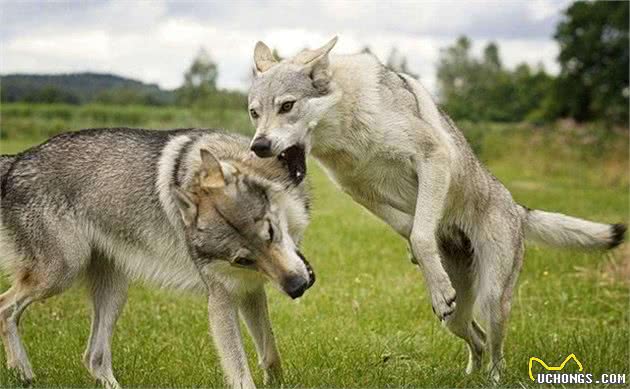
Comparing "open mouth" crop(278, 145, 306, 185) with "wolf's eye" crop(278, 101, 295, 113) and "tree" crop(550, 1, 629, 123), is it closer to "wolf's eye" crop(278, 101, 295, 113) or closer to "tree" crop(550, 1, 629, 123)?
"wolf's eye" crop(278, 101, 295, 113)

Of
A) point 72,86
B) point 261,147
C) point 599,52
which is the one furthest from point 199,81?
point 599,52

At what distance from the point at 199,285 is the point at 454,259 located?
1.93m

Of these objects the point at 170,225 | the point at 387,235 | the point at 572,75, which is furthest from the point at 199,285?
the point at 572,75

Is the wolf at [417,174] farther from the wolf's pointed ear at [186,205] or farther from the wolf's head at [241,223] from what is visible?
the wolf's pointed ear at [186,205]

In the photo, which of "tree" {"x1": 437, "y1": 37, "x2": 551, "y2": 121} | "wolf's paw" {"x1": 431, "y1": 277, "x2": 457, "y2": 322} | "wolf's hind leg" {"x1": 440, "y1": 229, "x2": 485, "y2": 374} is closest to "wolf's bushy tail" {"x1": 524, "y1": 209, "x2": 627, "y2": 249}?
"wolf's hind leg" {"x1": 440, "y1": 229, "x2": 485, "y2": 374}

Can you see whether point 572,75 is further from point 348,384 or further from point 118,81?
point 348,384

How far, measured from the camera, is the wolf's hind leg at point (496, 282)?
5.92m

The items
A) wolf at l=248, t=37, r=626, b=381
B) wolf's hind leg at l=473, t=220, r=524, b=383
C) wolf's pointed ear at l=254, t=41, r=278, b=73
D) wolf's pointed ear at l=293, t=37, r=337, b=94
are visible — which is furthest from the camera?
wolf's hind leg at l=473, t=220, r=524, b=383

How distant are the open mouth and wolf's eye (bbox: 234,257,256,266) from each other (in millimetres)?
665

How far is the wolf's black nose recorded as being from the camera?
15.5 ft

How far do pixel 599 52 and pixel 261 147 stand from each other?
659 inches

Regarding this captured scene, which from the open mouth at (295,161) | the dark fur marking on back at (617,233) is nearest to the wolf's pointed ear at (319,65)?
the open mouth at (295,161)

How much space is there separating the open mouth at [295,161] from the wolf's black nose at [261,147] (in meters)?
0.24

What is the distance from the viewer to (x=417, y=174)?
5.60 meters
